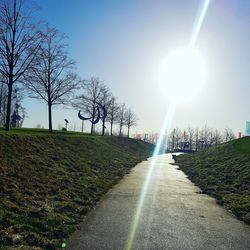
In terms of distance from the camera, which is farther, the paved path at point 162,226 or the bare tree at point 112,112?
the bare tree at point 112,112

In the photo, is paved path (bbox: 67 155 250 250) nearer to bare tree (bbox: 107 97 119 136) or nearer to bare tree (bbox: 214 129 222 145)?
bare tree (bbox: 107 97 119 136)

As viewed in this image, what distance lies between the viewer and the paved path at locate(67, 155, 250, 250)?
6969mm

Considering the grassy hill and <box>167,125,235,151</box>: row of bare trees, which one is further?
<box>167,125,235,151</box>: row of bare trees

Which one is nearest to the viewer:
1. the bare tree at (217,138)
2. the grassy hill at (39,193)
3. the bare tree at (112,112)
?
the grassy hill at (39,193)

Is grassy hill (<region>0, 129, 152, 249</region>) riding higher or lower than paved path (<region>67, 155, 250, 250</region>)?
higher

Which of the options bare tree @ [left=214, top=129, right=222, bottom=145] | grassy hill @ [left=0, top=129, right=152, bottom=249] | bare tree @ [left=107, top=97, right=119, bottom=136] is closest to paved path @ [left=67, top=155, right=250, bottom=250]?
grassy hill @ [left=0, top=129, right=152, bottom=249]

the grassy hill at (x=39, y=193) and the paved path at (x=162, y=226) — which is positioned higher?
the grassy hill at (x=39, y=193)

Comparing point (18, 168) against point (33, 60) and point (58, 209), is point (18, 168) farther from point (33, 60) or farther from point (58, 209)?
point (33, 60)

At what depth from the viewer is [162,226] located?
27.5ft

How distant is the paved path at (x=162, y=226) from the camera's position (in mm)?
6969

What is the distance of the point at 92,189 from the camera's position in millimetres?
13148

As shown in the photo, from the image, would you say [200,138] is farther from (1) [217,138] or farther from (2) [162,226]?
(2) [162,226]

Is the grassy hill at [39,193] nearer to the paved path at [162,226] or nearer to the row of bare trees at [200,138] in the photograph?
the paved path at [162,226]

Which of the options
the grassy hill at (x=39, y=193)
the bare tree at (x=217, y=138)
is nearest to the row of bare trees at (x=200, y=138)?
the bare tree at (x=217, y=138)
